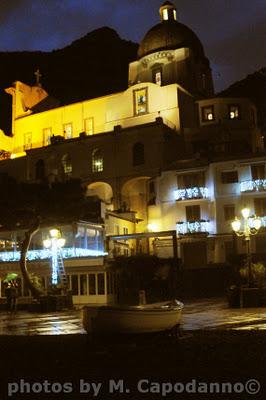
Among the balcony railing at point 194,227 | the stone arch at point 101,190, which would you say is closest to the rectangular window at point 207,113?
the stone arch at point 101,190

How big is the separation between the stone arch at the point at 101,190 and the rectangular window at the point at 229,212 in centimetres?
1126

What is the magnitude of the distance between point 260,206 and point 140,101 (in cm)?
1764

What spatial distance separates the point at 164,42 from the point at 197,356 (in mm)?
49037

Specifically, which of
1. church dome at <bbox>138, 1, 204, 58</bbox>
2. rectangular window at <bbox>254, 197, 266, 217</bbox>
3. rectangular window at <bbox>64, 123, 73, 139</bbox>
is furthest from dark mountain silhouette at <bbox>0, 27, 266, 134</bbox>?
rectangular window at <bbox>254, 197, 266, 217</bbox>

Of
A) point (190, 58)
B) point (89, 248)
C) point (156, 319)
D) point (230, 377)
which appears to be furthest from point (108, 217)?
point (230, 377)

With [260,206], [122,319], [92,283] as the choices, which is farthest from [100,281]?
[122,319]

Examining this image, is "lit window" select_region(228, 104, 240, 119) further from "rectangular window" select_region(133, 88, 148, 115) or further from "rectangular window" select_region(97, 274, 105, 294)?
"rectangular window" select_region(97, 274, 105, 294)

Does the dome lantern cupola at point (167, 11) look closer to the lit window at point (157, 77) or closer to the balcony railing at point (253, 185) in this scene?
the lit window at point (157, 77)

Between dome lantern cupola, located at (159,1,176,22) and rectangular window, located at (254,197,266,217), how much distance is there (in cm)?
2796

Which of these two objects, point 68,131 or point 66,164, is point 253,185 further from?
point 68,131

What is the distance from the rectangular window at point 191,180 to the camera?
144 ft

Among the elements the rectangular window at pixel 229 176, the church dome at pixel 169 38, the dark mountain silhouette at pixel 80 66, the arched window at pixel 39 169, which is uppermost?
the dark mountain silhouette at pixel 80 66

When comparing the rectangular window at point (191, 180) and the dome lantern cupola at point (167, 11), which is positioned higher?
the dome lantern cupola at point (167, 11)

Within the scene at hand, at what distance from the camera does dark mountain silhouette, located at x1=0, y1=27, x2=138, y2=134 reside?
102 metres
